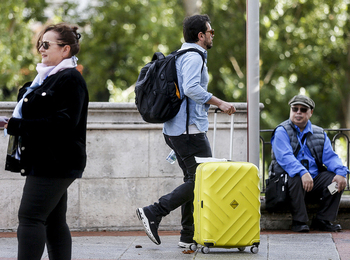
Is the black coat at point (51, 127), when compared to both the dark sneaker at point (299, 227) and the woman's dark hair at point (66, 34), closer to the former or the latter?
A: the woman's dark hair at point (66, 34)

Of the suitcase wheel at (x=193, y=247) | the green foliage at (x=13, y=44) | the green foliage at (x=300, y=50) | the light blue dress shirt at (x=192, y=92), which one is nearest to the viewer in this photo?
the light blue dress shirt at (x=192, y=92)

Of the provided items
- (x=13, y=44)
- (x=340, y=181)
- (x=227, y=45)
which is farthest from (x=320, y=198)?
(x=227, y=45)

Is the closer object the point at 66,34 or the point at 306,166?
the point at 66,34

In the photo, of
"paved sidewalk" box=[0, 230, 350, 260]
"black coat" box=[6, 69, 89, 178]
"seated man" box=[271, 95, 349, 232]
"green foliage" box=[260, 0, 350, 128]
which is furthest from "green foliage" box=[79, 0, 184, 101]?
"black coat" box=[6, 69, 89, 178]

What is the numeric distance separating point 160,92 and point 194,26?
0.61 m

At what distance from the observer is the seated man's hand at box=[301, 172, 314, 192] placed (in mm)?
5238

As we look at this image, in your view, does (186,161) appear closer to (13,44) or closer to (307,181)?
(307,181)

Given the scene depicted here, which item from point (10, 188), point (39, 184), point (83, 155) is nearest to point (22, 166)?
point (39, 184)

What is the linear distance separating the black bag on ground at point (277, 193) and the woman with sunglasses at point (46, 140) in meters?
2.87

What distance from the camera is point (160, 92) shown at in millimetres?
4027

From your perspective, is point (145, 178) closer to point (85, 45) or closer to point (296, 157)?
point (296, 157)

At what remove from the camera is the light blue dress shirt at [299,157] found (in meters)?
5.31

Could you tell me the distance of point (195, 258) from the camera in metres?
3.98

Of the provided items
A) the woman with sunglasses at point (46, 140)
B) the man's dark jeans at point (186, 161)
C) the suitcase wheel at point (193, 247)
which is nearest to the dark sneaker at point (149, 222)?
the man's dark jeans at point (186, 161)
